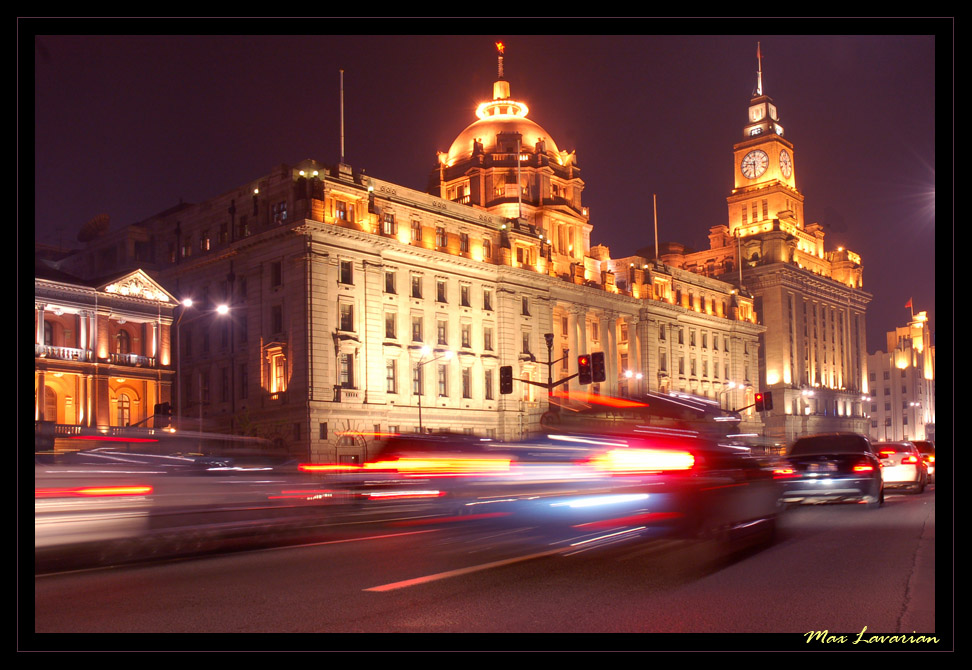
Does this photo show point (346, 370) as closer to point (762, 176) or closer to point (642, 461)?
point (642, 461)

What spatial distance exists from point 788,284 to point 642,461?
10328 cm

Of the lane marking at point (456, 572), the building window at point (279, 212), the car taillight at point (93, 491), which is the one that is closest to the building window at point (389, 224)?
the building window at point (279, 212)

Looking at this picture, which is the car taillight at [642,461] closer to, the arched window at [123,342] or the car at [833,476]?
the car at [833,476]

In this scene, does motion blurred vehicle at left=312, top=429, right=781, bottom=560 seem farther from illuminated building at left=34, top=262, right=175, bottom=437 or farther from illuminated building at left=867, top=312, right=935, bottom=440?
illuminated building at left=867, top=312, right=935, bottom=440

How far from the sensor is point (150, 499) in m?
14.8

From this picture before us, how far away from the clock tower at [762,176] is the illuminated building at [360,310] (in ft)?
167

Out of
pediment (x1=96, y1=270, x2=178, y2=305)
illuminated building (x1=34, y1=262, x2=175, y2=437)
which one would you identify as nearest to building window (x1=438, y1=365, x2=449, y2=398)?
illuminated building (x1=34, y1=262, x2=175, y2=437)

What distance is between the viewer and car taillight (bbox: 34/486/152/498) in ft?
42.1

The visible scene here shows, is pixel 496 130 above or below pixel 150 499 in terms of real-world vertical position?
above

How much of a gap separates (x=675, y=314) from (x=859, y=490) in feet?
225

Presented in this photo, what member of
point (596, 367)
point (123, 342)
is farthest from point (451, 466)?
point (123, 342)

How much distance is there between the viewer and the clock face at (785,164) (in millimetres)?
130375
